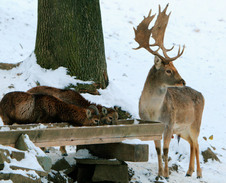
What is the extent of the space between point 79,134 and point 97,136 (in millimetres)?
310

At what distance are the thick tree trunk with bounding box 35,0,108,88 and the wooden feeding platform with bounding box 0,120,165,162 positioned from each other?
9.52 ft

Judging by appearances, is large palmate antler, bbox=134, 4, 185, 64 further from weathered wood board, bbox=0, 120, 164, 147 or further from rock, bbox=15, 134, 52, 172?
rock, bbox=15, 134, 52, 172

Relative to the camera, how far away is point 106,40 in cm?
1809

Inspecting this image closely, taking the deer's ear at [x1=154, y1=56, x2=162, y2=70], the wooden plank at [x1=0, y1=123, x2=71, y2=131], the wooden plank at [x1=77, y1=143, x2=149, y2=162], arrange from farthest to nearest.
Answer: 1. the deer's ear at [x1=154, y1=56, x2=162, y2=70]
2. the wooden plank at [x1=77, y1=143, x2=149, y2=162]
3. the wooden plank at [x1=0, y1=123, x2=71, y2=131]

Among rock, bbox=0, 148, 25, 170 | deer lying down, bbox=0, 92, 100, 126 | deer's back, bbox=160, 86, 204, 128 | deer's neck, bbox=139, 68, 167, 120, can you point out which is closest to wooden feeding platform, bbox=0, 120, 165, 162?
deer lying down, bbox=0, 92, 100, 126

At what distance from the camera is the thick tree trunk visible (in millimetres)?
9789

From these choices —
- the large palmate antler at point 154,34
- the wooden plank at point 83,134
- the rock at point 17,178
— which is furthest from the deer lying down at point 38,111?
the large palmate antler at point 154,34

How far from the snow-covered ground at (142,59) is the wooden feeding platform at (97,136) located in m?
0.91

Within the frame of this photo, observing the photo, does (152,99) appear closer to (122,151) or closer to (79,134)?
(122,151)

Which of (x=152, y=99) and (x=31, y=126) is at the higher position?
(x=152, y=99)

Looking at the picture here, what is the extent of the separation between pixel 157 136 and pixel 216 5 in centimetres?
2086

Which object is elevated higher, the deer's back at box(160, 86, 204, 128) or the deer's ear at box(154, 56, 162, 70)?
the deer's ear at box(154, 56, 162, 70)

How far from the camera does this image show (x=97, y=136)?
593 centimetres

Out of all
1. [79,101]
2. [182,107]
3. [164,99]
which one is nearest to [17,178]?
[79,101]
